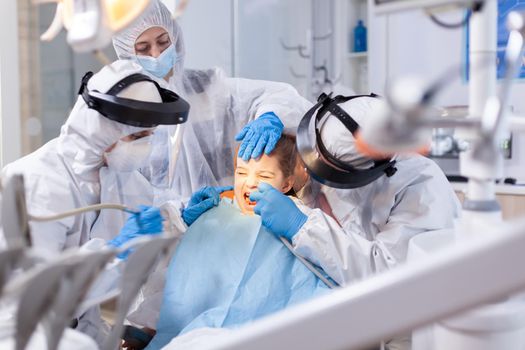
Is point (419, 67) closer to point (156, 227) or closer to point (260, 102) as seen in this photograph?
point (260, 102)

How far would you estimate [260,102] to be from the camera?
225cm

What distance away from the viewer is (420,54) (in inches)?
161

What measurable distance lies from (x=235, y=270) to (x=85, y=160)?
23.3 inches

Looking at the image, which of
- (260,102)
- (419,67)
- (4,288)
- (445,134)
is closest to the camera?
(4,288)

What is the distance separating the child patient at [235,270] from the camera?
5.01 feet

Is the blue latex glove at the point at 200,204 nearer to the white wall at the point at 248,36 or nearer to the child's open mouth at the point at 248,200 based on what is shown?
the child's open mouth at the point at 248,200

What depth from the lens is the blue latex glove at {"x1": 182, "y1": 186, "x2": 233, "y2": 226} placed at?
178cm

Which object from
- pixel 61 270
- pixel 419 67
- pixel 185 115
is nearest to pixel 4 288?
pixel 61 270

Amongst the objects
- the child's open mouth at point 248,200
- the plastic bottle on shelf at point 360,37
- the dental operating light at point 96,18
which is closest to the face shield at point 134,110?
the child's open mouth at point 248,200

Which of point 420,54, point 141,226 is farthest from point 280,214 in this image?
point 420,54

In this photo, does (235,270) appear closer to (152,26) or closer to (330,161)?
(330,161)

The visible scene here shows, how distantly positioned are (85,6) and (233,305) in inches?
37.9

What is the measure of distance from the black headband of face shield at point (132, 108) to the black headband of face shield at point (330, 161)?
0.35 m

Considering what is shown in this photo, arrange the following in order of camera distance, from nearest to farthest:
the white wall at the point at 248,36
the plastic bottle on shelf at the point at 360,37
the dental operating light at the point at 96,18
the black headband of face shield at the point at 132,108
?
the dental operating light at the point at 96,18 < the black headband of face shield at the point at 132,108 < the white wall at the point at 248,36 < the plastic bottle on shelf at the point at 360,37
